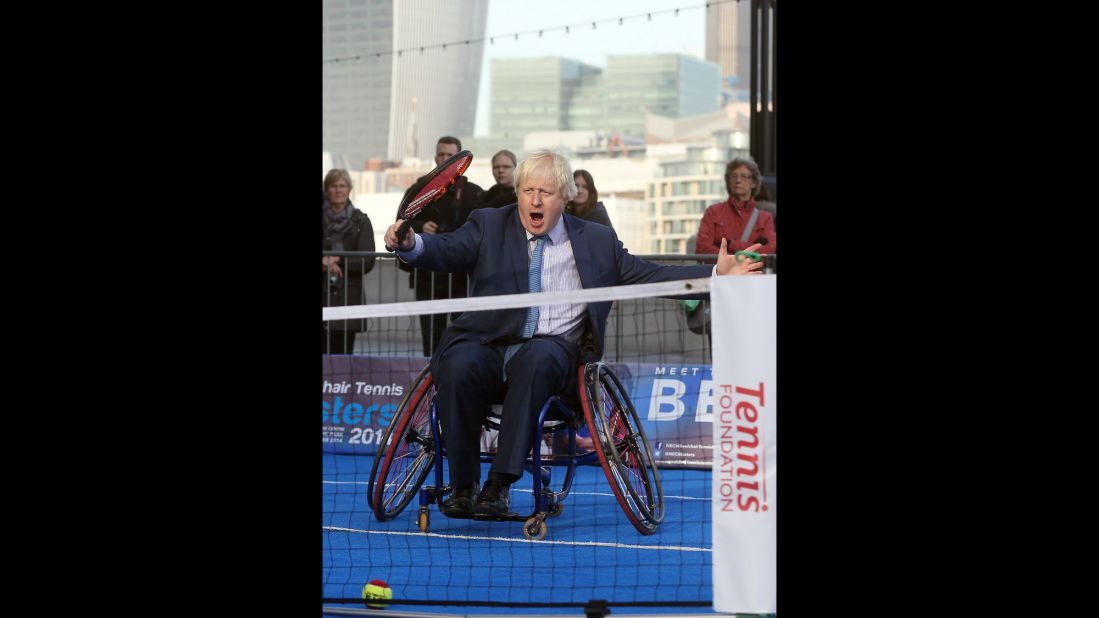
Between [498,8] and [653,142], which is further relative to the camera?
[653,142]

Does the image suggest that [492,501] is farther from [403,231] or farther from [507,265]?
[403,231]

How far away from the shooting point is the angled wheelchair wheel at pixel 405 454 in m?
4.71

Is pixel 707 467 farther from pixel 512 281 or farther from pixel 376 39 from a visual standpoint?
pixel 376 39

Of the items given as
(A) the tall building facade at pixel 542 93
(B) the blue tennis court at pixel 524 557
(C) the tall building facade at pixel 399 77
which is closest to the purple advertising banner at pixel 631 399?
(B) the blue tennis court at pixel 524 557

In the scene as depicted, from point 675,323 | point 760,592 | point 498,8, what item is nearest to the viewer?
point 760,592

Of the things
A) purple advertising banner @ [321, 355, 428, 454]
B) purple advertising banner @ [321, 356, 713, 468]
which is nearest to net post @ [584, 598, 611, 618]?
purple advertising banner @ [321, 356, 713, 468]

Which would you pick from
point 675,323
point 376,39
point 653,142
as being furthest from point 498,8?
point 675,323

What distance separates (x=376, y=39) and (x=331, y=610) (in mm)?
23073

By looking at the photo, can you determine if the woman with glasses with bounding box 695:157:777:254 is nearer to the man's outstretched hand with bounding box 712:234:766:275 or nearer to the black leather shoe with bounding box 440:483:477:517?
the black leather shoe with bounding box 440:483:477:517

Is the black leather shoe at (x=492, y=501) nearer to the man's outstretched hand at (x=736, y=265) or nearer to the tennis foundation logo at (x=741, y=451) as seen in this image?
the man's outstretched hand at (x=736, y=265)

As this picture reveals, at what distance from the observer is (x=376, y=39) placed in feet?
84.4

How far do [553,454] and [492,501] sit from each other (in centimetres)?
44

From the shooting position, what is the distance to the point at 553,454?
4.89 m

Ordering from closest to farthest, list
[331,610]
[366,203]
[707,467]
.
Result: [331,610] → [707,467] → [366,203]
